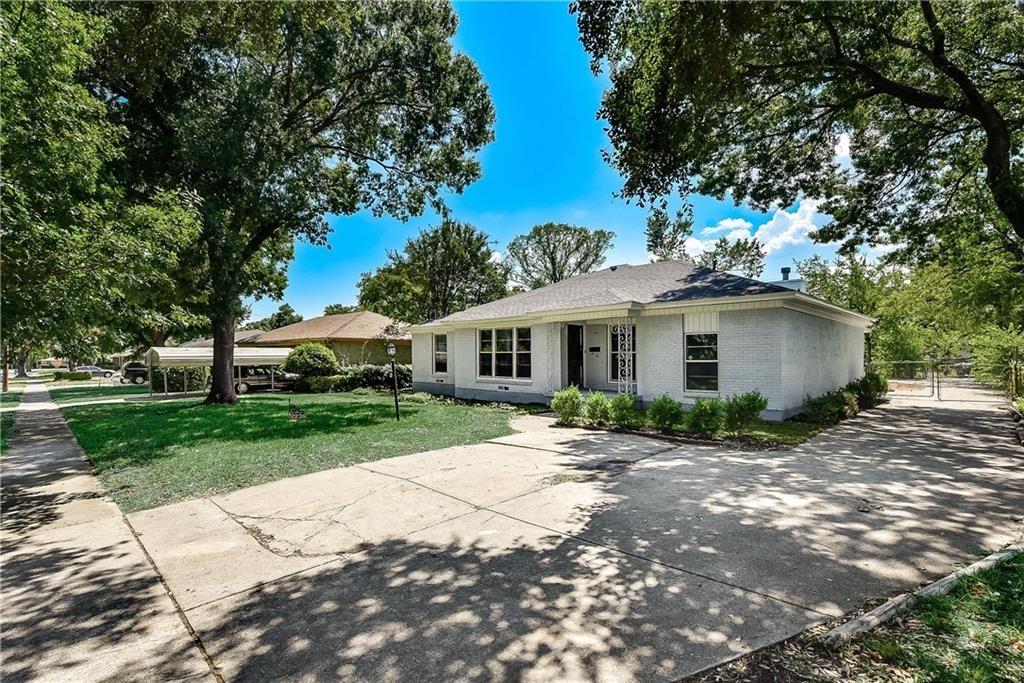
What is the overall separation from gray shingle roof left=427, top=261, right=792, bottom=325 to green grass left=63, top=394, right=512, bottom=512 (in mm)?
3934

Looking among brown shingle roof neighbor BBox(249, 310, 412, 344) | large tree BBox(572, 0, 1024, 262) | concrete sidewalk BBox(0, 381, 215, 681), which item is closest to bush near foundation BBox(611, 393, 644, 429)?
large tree BBox(572, 0, 1024, 262)

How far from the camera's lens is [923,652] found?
8.49 feet

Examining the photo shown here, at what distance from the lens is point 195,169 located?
553 inches

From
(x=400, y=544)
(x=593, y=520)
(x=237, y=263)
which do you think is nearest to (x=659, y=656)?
(x=593, y=520)

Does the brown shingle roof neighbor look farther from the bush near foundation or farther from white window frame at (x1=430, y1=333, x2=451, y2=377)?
the bush near foundation

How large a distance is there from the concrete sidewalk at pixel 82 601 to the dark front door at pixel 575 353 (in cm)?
1226

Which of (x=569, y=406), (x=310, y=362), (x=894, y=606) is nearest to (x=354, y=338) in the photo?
(x=310, y=362)

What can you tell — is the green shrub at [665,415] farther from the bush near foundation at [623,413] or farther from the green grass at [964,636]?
the green grass at [964,636]

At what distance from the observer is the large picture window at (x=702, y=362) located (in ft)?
40.4

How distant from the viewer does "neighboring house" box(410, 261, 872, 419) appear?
11508 mm

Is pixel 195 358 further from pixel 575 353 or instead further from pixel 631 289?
pixel 631 289

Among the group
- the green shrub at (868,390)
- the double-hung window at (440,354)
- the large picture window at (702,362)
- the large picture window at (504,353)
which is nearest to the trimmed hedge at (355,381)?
the double-hung window at (440,354)

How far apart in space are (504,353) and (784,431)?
30.7 feet

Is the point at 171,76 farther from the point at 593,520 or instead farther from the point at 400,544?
the point at 593,520
